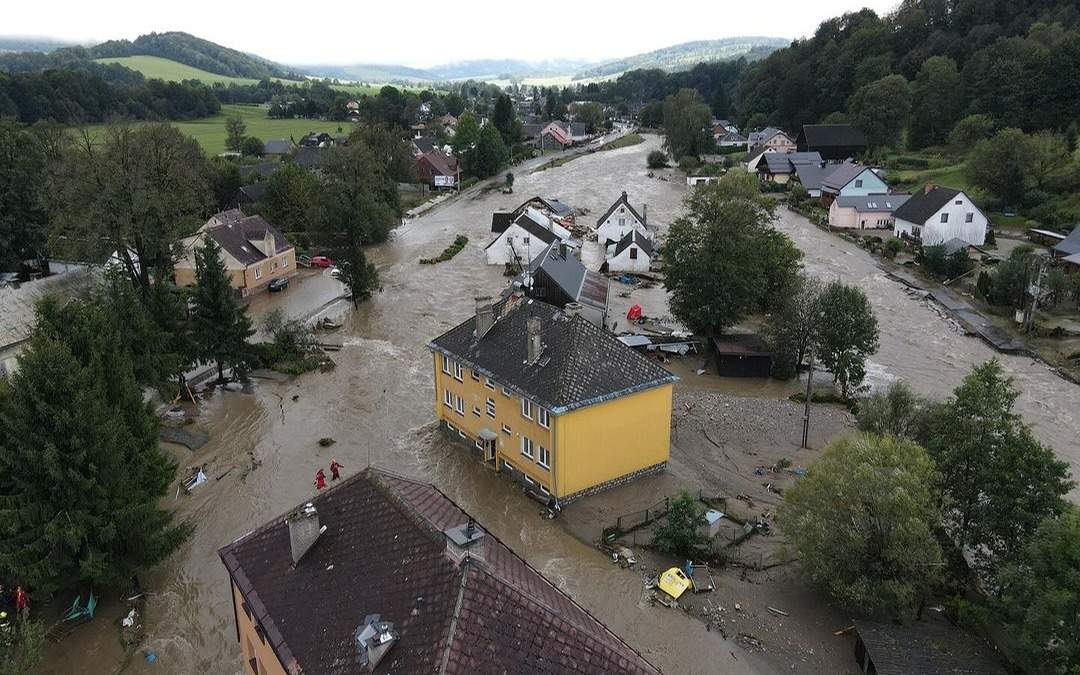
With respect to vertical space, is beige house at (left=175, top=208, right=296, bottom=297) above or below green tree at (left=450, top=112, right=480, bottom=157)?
below

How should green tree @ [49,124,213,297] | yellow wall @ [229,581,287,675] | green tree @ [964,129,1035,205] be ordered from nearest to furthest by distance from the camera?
yellow wall @ [229,581,287,675] < green tree @ [49,124,213,297] < green tree @ [964,129,1035,205]

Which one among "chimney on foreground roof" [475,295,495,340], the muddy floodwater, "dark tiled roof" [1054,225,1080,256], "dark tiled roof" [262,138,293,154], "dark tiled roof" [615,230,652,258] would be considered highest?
"chimney on foreground roof" [475,295,495,340]

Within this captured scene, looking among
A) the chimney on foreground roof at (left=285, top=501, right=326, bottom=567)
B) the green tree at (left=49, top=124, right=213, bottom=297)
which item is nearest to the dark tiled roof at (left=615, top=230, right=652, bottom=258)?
the green tree at (left=49, top=124, right=213, bottom=297)

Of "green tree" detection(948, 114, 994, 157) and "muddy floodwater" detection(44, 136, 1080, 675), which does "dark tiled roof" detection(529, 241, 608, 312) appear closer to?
"muddy floodwater" detection(44, 136, 1080, 675)

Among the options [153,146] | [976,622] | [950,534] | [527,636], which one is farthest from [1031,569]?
[153,146]

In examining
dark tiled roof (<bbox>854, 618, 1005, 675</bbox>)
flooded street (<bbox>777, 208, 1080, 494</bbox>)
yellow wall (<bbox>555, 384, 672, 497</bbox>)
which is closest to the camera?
dark tiled roof (<bbox>854, 618, 1005, 675</bbox>)

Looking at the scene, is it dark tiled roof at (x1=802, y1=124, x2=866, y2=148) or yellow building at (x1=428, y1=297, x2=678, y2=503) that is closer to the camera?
yellow building at (x1=428, y1=297, x2=678, y2=503)

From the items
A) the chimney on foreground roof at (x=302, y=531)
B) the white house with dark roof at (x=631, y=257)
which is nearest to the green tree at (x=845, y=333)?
the white house with dark roof at (x=631, y=257)

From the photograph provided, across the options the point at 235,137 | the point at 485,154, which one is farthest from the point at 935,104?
the point at 235,137
